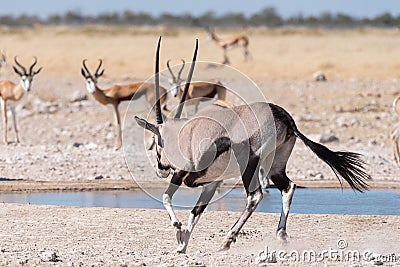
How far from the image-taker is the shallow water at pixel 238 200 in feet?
32.4

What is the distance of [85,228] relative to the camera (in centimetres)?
820

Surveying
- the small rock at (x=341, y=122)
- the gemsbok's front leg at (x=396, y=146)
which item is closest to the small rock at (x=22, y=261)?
the gemsbok's front leg at (x=396, y=146)

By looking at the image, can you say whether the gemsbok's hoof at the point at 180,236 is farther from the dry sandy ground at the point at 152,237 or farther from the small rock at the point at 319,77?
the small rock at the point at 319,77

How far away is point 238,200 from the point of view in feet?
34.6

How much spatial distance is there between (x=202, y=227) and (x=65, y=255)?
1.87 metres

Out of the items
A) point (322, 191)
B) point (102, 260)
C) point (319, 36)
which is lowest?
point (319, 36)

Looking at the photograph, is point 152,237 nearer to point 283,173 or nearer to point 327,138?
point 283,173

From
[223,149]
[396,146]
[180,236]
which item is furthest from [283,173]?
[396,146]

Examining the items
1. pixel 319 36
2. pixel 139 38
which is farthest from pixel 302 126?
pixel 319 36

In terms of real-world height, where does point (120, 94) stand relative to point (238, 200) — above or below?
below

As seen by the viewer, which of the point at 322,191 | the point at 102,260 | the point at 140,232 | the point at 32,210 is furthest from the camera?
the point at 322,191

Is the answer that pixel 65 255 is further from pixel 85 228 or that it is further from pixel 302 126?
pixel 302 126

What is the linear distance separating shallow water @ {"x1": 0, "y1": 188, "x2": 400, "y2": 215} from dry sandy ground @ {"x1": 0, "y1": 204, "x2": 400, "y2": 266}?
0.76 m

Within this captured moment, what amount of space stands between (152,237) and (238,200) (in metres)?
2.79
